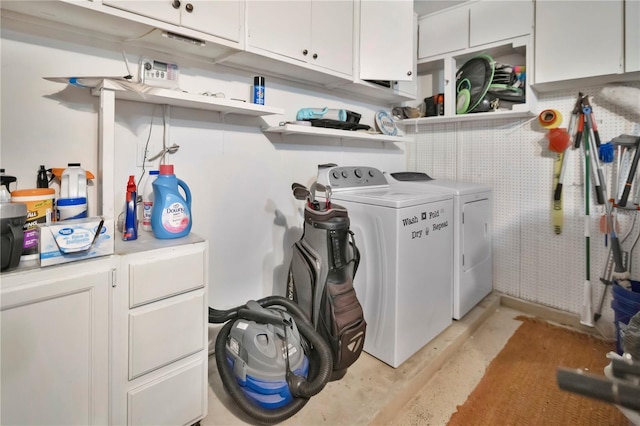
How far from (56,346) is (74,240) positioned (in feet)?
1.10

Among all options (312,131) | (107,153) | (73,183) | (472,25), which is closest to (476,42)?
(472,25)

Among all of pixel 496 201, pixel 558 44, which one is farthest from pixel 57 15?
pixel 496 201

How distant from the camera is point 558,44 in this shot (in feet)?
7.10

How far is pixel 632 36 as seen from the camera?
1921mm

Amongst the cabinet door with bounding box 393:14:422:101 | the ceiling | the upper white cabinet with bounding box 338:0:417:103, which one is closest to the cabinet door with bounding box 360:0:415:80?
the upper white cabinet with bounding box 338:0:417:103

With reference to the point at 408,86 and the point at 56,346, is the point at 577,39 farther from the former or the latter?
the point at 56,346

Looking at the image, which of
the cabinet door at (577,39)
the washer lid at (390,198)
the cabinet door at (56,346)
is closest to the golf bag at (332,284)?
the washer lid at (390,198)

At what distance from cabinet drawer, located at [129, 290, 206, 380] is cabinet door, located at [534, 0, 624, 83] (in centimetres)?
264

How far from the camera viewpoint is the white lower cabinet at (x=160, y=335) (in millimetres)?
1120

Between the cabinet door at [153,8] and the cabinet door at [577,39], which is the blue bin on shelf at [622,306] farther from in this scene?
the cabinet door at [153,8]

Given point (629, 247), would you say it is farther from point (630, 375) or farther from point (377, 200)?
point (630, 375)

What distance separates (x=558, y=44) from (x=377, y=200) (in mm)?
1744

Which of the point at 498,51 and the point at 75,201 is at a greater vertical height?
the point at 498,51

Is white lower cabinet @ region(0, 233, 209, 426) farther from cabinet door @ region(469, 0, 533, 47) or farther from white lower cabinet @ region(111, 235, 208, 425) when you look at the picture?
cabinet door @ region(469, 0, 533, 47)
